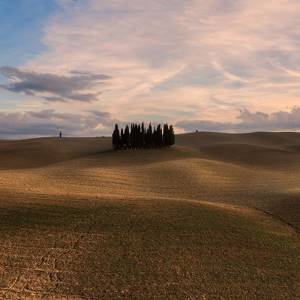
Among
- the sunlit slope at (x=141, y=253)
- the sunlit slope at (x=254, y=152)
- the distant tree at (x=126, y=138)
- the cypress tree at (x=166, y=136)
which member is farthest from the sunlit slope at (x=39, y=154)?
the sunlit slope at (x=141, y=253)

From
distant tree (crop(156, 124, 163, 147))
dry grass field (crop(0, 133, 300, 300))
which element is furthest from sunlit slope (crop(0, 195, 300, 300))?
distant tree (crop(156, 124, 163, 147))

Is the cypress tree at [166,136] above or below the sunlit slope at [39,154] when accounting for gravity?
above

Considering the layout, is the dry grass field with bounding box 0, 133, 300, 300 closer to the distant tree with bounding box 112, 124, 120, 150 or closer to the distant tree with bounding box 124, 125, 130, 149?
the distant tree with bounding box 124, 125, 130, 149

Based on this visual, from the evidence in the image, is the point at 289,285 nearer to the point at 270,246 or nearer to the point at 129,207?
the point at 270,246

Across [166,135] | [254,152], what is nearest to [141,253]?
[166,135]

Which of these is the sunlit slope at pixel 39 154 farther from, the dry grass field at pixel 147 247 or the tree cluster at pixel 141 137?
the dry grass field at pixel 147 247

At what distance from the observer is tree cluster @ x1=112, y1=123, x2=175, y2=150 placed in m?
74.6

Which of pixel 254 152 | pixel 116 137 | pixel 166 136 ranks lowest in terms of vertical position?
pixel 254 152

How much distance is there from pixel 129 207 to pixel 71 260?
707 centimetres

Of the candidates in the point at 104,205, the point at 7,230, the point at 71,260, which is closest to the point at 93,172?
the point at 104,205

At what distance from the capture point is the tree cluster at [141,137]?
74.6m

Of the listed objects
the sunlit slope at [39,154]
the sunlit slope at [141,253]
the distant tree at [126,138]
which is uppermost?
the distant tree at [126,138]

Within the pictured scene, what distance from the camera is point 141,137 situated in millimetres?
74812

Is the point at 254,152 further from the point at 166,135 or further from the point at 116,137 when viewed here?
the point at 116,137
